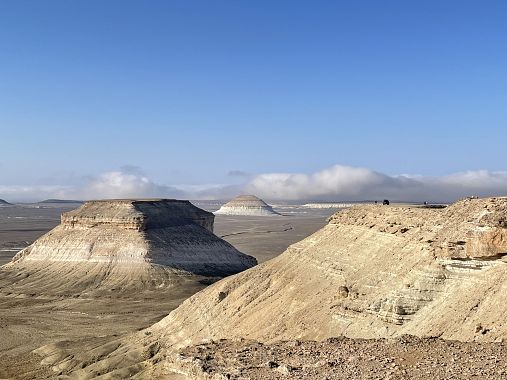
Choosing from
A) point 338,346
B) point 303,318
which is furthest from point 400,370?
point 303,318

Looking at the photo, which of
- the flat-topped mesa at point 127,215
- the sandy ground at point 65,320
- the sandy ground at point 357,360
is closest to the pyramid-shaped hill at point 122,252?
the flat-topped mesa at point 127,215

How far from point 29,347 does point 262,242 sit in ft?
226

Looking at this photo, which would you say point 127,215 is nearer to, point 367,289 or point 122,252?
point 122,252

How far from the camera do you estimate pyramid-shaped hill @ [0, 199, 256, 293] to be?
57156 mm

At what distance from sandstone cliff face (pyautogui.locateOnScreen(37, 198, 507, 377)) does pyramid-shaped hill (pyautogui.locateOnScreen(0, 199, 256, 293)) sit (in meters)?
27.6

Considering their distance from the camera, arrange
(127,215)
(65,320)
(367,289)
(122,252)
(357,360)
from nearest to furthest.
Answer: (357,360) < (367,289) < (65,320) < (122,252) < (127,215)

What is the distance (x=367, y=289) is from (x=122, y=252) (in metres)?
43.0

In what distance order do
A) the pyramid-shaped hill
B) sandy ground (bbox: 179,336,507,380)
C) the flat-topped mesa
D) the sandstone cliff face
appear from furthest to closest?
the flat-topped mesa, the pyramid-shaped hill, the sandstone cliff face, sandy ground (bbox: 179,336,507,380)

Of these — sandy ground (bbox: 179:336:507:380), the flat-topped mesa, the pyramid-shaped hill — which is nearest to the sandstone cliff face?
sandy ground (bbox: 179:336:507:380)

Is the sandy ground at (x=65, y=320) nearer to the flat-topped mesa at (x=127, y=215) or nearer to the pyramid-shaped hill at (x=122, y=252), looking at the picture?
the pyramid-shaped hill at (x=122, y=252)

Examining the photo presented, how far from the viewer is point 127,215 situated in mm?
65125

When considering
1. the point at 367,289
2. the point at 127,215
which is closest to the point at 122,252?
the point at 127,215

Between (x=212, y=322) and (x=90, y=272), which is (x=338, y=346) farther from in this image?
(x=90, y=272)

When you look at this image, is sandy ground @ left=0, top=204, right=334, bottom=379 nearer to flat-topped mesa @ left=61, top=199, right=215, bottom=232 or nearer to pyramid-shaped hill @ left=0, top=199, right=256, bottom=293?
pyramid-shaped hill @ left=0, top=199, right=256, bottom=293
